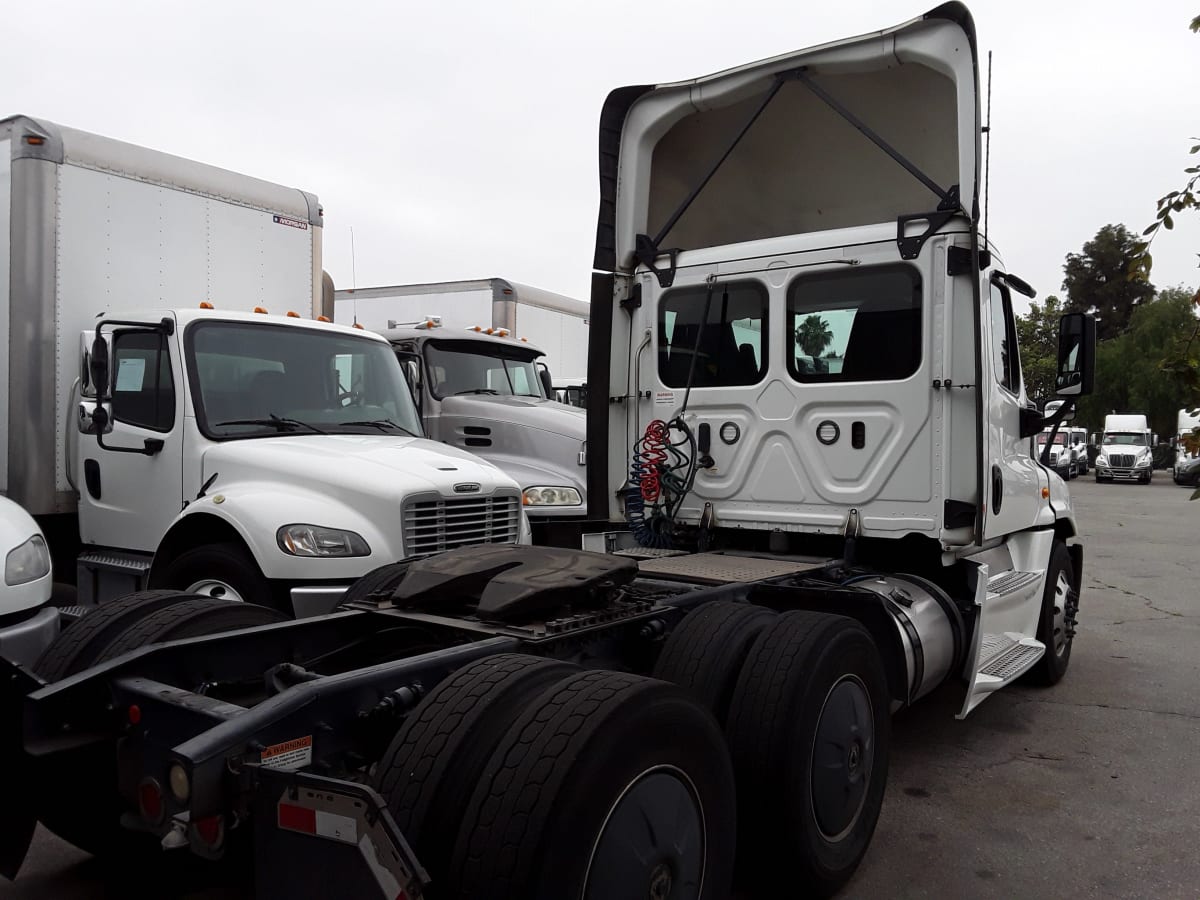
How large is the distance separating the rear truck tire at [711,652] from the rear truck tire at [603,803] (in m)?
0.59

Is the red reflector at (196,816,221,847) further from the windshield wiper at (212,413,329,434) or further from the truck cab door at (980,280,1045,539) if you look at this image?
the windshield wiper at (212,413,329,434)

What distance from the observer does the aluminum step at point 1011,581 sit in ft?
18.6

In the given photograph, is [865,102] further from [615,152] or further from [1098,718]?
[1098,718]

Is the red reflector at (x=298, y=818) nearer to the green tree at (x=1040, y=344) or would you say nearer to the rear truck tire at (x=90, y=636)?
the rear truck tire at (x=90, y=636)

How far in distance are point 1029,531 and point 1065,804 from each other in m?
2.21

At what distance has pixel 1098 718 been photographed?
20.1 ft

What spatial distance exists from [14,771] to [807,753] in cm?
258

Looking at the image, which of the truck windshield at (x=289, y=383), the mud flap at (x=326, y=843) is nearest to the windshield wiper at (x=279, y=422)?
the truck windshield at (x=289, y=383)

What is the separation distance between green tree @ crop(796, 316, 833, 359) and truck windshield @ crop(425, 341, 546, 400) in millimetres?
4798

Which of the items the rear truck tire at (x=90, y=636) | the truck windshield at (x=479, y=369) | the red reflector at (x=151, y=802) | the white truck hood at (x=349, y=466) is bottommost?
the red reflector at (x=151, y=802)

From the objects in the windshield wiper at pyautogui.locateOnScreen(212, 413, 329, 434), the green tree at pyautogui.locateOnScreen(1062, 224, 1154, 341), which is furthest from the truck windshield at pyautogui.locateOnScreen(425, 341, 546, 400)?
the green tree at pyautogui.locateOnScreen(1062, 224, 1154, 341)

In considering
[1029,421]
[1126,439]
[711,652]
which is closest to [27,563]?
[711,652]

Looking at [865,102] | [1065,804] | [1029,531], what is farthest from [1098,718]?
[865,102]

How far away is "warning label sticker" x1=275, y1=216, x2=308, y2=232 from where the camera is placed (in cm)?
800
